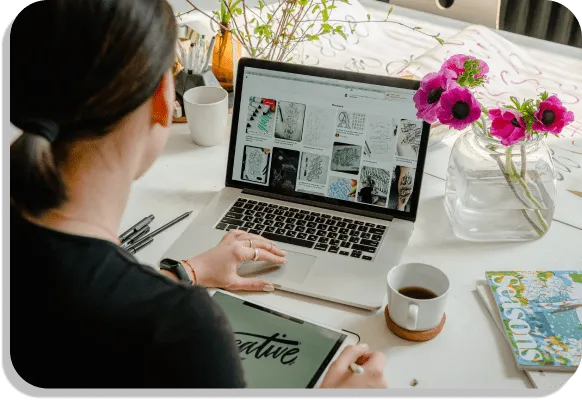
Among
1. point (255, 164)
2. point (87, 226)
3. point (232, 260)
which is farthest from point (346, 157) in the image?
point (87, 226)

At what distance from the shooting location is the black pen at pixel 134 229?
0.96 m

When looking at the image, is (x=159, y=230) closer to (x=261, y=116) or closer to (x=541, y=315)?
(x=261, y=116)

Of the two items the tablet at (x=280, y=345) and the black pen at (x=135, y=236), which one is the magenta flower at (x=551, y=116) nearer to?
the tablet at (x=280, y=345)

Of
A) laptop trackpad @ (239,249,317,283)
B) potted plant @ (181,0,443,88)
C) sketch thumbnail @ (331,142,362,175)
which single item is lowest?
laptop trackpad @ (239,249,317,283)

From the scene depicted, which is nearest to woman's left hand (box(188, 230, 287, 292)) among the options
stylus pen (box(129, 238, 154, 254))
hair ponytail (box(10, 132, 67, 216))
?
stylus pen (box(129, 238, 154, 254))

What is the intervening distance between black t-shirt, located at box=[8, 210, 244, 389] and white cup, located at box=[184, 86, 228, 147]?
0.61 meters

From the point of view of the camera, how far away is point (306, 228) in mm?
985

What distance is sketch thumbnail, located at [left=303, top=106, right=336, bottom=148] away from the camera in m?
1.00

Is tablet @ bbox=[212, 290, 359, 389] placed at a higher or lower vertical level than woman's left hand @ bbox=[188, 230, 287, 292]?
lower

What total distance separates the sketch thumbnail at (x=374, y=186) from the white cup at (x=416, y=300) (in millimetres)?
203

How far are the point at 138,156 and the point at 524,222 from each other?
0.60 metres

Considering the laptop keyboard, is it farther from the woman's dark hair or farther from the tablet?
the woman's dark hair

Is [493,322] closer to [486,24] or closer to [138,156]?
[138,156]

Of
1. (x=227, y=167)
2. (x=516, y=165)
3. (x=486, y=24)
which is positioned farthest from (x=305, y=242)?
(x=486, y=24)
